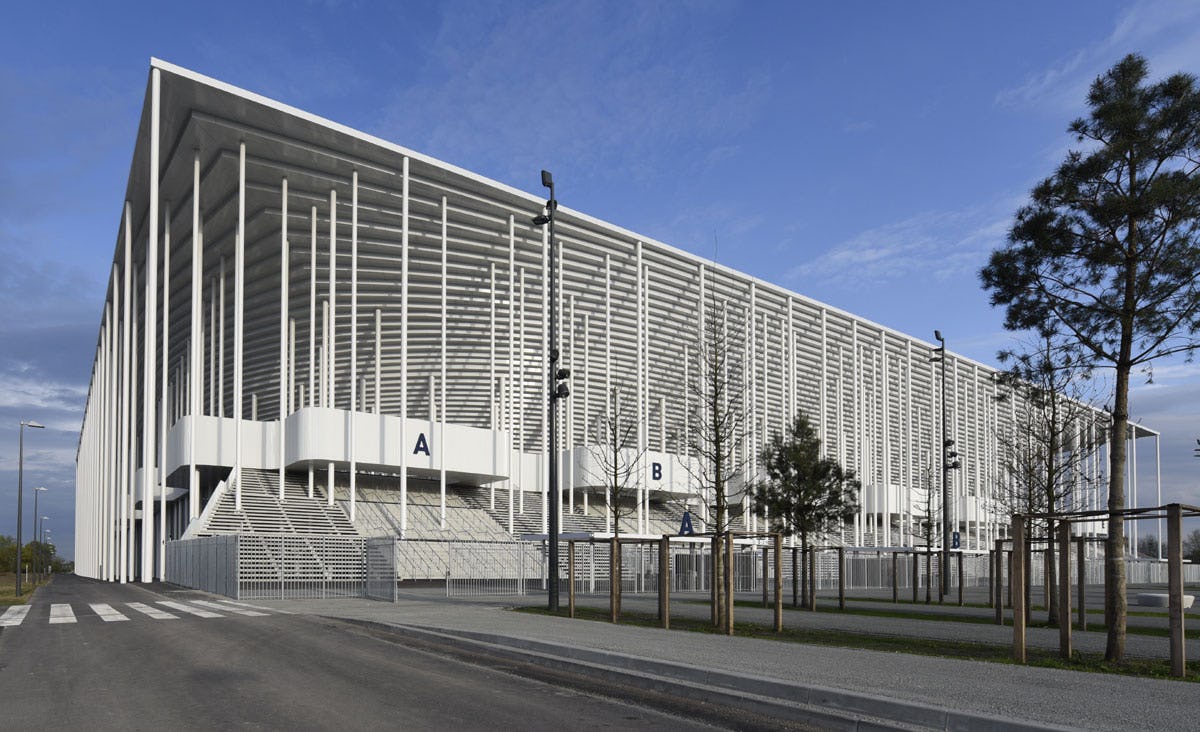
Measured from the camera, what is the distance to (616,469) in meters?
31.2

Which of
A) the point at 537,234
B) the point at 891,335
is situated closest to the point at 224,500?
the point at 537,234

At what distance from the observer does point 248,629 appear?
55.8ft

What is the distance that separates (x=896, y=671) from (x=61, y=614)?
1911 cm

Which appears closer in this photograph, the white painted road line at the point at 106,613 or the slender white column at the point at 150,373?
the white painted road line at the point at 106,613

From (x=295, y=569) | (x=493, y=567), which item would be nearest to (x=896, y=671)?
(x=295, y=569)

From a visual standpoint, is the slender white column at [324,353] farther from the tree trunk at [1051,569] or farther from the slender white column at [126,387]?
the tree trunk at [1051,569]

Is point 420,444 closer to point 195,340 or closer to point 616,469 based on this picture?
point 195,340

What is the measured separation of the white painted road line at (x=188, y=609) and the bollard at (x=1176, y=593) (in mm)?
17141

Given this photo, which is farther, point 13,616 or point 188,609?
point 188,609

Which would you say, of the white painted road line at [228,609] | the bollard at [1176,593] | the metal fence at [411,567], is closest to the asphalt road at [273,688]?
the white painted road line at [228,609]

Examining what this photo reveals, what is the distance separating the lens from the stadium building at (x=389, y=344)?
39125mm

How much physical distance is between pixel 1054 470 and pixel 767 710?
16.1 metres

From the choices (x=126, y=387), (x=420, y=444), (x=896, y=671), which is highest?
(x=126, y=387)

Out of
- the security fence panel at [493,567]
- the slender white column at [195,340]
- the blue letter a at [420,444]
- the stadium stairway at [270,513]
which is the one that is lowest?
the security fence panel at [493,567]
